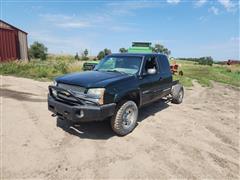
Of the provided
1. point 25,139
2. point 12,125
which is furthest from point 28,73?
point 25,139

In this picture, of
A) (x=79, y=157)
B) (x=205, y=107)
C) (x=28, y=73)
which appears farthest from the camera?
(x=28, y=73)

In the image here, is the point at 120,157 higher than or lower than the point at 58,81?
lower

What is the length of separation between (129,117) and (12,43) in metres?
19.3

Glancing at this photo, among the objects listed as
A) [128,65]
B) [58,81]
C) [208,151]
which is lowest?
[208,151]

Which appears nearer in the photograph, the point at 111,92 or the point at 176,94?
the point at 111,92

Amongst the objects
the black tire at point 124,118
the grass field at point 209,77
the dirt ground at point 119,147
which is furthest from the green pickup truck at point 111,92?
the grass field at point 209,77

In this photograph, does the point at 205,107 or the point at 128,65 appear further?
the point at 205,107

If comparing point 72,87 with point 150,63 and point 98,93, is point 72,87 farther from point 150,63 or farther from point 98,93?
point 150,63

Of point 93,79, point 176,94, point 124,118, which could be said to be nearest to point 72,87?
point 93,79

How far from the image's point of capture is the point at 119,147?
A: 177 inches

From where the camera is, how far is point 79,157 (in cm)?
400

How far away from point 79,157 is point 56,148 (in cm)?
58

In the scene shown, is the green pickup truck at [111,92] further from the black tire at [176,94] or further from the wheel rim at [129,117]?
the black tire at [176,94]

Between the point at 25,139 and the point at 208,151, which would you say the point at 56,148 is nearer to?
the point at 25,139
